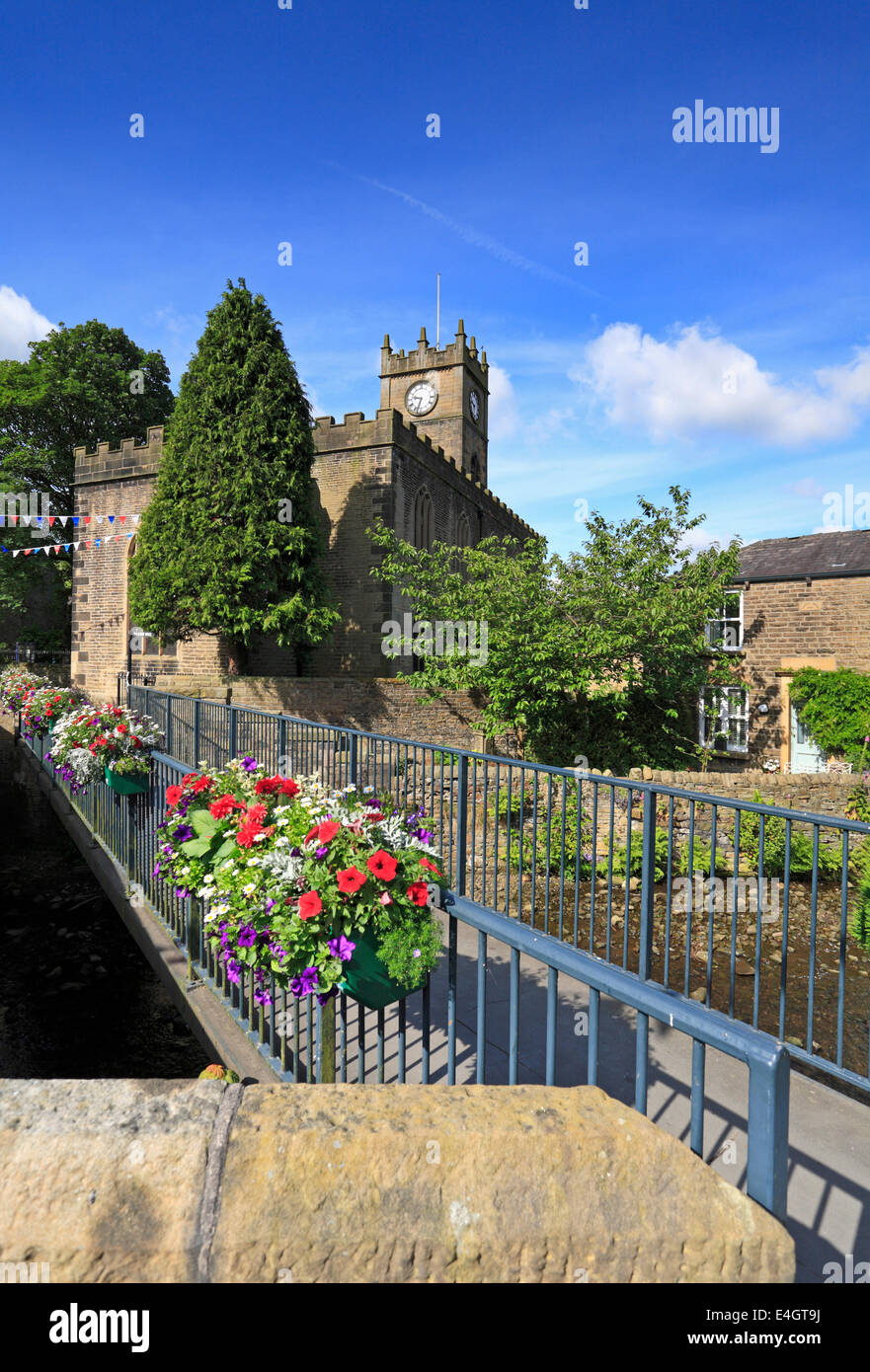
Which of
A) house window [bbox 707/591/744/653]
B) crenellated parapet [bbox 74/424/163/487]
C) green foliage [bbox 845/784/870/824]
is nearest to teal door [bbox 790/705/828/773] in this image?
house window [bbox 707/591/744/653]

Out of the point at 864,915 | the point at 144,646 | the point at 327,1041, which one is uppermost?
the point at 144,646

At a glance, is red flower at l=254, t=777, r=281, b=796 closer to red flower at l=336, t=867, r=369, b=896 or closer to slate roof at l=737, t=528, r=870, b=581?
→ red flower at l=336, t=867, r=369, b=896

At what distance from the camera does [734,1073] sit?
4.40 m

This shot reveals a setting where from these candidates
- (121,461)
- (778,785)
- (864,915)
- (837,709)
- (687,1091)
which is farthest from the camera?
(121,461)

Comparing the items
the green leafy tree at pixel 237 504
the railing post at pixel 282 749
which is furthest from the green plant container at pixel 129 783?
the green leafy tree at pixel 237 504

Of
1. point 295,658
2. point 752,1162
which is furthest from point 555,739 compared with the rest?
point 752,1162

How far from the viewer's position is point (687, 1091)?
410cm

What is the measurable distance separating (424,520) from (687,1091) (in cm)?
1966

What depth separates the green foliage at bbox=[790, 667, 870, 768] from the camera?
15.9 meters

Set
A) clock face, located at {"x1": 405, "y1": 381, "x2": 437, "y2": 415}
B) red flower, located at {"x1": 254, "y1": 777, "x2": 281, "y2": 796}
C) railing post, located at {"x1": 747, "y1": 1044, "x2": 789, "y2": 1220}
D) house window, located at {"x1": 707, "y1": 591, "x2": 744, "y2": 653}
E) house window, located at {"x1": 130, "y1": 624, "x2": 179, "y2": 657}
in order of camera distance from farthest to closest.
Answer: clock face, located at {"x1": 405, "y1": 381, "x2": 437, "y2": 415}
house window, located at {"x1": 130, "y1": 624, "x2": 179, "y2": 657}
house window, located at {"x1": 707, "y1": 591, "x2": 744, "y2": 653}
red flower, located at {"x1": 254, "y1": 777, "x2": 281, "y2": 796}
railing post, located at {"x1": 747, "y1": 1044, "x2": 789, "y2": 1220}

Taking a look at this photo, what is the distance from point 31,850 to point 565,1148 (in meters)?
18.4

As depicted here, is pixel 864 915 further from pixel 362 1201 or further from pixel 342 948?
pixel 362 1201

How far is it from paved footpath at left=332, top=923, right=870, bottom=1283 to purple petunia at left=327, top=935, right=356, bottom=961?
174cm

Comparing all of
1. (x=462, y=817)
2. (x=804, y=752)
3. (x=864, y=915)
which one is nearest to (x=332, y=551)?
(x=804, y=752)
